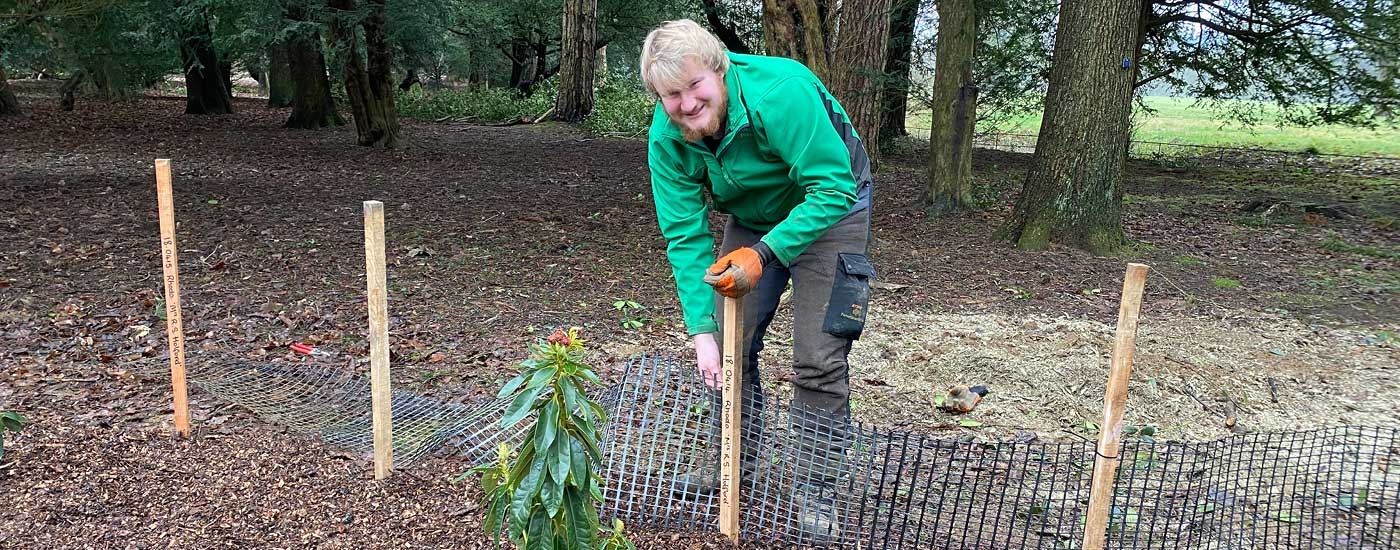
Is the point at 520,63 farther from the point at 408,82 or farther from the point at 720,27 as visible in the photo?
the point at 720,27

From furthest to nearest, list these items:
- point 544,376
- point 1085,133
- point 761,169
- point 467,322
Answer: point 1085,133 < point 467,322 < point 761,169 < point 544,376

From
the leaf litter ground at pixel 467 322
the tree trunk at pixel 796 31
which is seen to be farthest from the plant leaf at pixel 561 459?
the tree trunk at pixel 796 31

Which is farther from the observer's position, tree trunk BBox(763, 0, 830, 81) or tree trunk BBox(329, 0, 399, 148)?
tree trunk BBox(329, 0, 399, 148)

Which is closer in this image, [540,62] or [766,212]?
[766,212]

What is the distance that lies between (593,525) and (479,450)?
117 cm

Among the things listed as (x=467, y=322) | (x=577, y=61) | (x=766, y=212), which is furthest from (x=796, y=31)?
(x=577, y=61)

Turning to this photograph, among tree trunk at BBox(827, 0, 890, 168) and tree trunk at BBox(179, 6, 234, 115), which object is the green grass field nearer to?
tree trunk at BBox(827, 0, 890, 168)

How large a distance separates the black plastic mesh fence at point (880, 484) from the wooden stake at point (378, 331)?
0.20 meters

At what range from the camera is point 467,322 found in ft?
15.3

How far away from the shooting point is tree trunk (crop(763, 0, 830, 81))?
20.6ft

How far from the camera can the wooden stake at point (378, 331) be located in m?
2.50

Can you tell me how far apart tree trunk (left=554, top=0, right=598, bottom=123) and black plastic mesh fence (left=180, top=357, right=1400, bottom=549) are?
14.9 meters

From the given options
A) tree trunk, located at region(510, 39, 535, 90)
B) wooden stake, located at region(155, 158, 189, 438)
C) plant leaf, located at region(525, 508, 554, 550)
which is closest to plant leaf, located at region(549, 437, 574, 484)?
plant leaf, located at region(525, 508, 554, 550)

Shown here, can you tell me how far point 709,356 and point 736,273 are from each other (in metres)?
0.38
